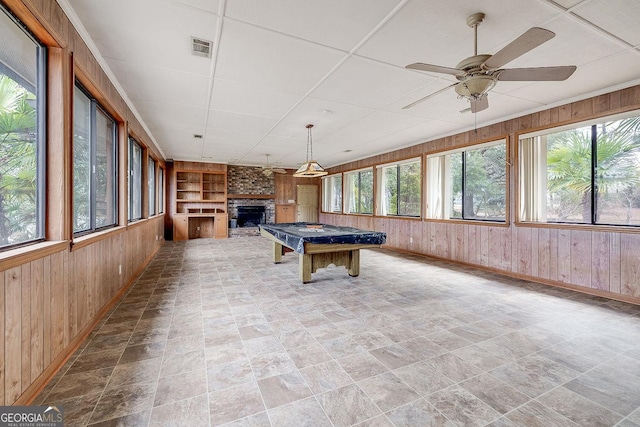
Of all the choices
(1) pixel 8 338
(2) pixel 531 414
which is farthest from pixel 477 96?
(1) pixel 8 338

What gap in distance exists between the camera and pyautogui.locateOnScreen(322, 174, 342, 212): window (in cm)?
1005

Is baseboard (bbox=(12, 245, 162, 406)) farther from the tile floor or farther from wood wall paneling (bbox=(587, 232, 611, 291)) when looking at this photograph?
wood wall paneling (bbox=(587, 232, 611, 291))

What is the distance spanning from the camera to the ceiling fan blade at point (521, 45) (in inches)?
61.8

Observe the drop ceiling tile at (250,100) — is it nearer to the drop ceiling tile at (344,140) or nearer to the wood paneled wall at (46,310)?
the drop ceiling tile at (344,140)

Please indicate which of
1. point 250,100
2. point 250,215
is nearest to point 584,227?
point 250,100

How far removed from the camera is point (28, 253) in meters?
1.56

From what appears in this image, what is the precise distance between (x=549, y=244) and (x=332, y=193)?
7.04m

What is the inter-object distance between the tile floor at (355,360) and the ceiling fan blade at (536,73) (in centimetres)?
214

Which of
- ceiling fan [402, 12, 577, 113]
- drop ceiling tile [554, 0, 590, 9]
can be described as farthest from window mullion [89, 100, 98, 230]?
drop ceiling tile [554, 0, 590, 9]

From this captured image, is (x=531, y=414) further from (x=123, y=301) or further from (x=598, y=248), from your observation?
(x=123, y=301)

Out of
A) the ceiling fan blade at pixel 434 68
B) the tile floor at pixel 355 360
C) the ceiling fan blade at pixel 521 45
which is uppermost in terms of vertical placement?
the ceiling fan blade at pixel 434 68

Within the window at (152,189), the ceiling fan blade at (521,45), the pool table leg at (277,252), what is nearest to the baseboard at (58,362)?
the pool table leg at (277,252)

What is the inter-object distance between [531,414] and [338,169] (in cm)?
865

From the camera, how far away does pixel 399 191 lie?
284 inches
